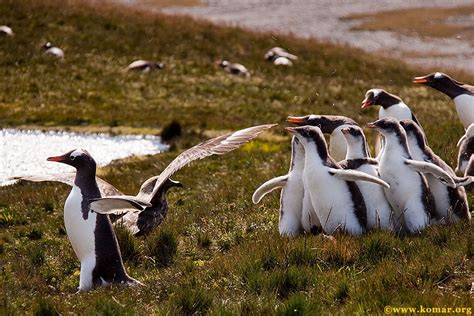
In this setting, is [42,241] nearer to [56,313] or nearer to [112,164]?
[56,313]

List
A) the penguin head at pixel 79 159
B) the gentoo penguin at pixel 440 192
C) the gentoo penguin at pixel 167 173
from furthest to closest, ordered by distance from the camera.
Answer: the gentoo penguin at pixel 440 192 → the penguin head at pixel 79 159 → the gentoo penguin at pixel 167 173

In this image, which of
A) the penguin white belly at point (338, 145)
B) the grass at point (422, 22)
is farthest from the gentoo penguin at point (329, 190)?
the grass at point (422, 22)

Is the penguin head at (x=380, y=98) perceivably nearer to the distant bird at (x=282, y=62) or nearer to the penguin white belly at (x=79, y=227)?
the penguin white belly at (x=79, y=227)

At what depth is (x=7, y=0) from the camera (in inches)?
1474

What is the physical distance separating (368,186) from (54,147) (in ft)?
39.9

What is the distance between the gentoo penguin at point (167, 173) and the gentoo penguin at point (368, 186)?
3.38 ft

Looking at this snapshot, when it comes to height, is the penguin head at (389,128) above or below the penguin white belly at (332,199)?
above

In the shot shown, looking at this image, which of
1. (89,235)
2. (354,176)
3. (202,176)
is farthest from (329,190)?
(202,176)

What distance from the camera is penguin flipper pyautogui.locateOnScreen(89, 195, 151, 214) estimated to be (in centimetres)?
899

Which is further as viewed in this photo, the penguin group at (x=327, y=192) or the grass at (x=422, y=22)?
the grass at (x=422, y=22)

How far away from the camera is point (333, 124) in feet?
38.3

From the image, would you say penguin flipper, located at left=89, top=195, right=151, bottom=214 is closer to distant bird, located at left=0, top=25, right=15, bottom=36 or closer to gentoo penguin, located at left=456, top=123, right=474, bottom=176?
gentoo penguin, located at left=456, top=123, right=474, bottom=176

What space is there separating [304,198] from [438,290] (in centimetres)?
295

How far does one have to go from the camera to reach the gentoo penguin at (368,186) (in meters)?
10.3
